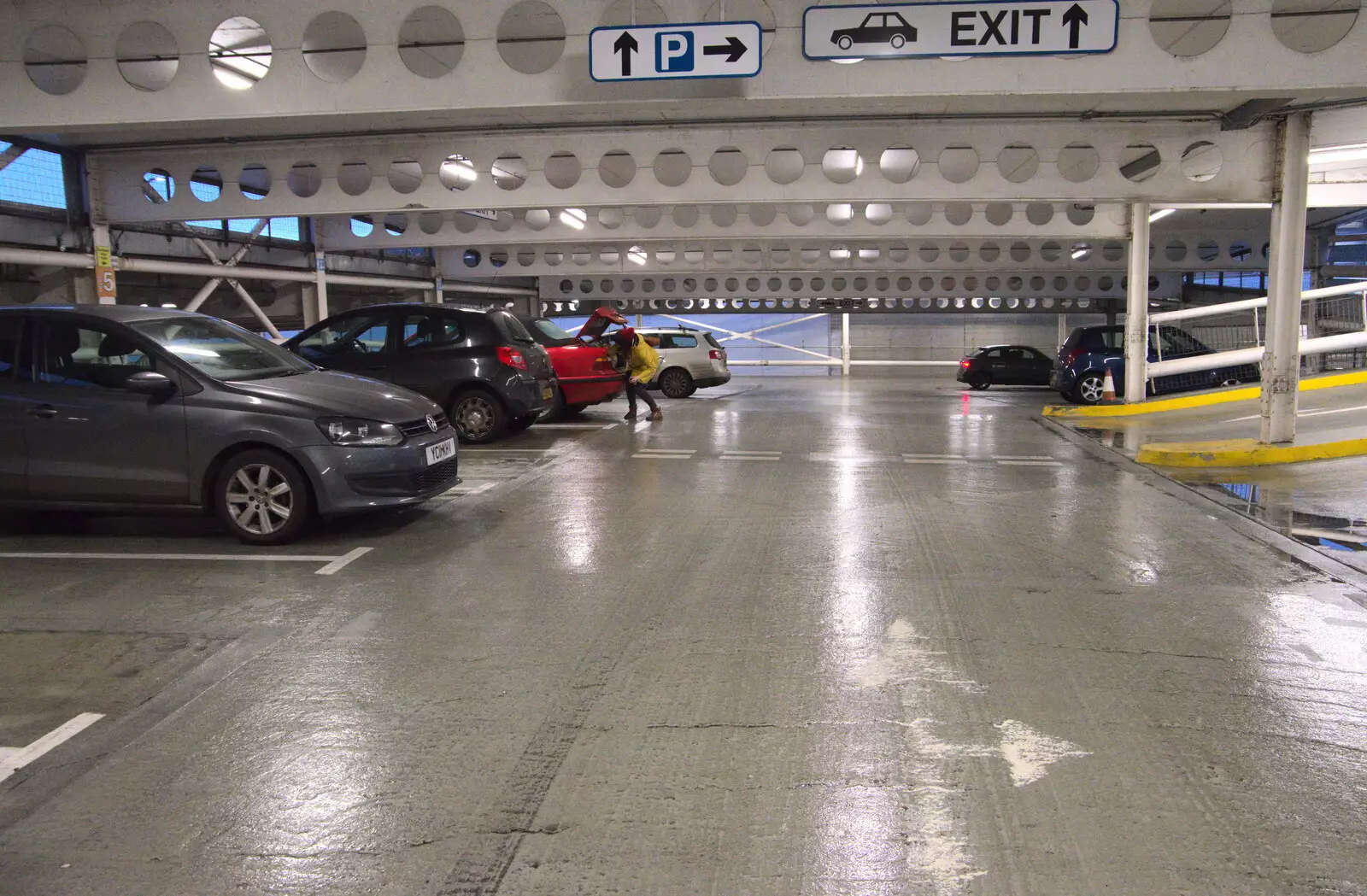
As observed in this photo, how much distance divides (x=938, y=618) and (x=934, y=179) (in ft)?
31.2

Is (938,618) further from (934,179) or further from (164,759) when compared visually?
(934,179)

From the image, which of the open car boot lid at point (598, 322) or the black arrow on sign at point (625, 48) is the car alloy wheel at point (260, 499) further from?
the open car boot lid at point (598, 322)

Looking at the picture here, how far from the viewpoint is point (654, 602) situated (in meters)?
5.21

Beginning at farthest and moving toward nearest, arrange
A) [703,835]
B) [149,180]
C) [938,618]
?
[149,180] → [938,618] → [703,835]

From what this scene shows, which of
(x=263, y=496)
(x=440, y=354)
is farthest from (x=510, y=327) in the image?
(x=263, y=496)

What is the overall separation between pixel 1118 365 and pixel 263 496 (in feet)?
53.1

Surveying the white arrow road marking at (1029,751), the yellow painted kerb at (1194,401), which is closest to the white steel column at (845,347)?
the yellow painted kerb at (1194,401)

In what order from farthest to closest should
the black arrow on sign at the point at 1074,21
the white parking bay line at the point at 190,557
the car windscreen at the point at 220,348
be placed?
A: the black arrow on sign at the point at 1074,21 < the car windscreen at the point at 220,348 < the white parking bay line at the point at 190,557

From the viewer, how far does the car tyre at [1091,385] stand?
18.2 m

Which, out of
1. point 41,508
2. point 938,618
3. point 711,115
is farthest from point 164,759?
point 711,115

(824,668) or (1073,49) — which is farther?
(1073,49)

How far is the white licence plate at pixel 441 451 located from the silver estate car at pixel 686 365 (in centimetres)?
1211

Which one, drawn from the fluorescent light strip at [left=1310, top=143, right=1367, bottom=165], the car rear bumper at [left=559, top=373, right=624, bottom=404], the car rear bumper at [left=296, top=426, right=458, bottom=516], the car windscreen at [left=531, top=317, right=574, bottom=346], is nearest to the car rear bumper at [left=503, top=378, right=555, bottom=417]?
the car windscreen at [left=531, top=317, right=574, bottom=346]

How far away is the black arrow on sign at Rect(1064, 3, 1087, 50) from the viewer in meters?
7.95
